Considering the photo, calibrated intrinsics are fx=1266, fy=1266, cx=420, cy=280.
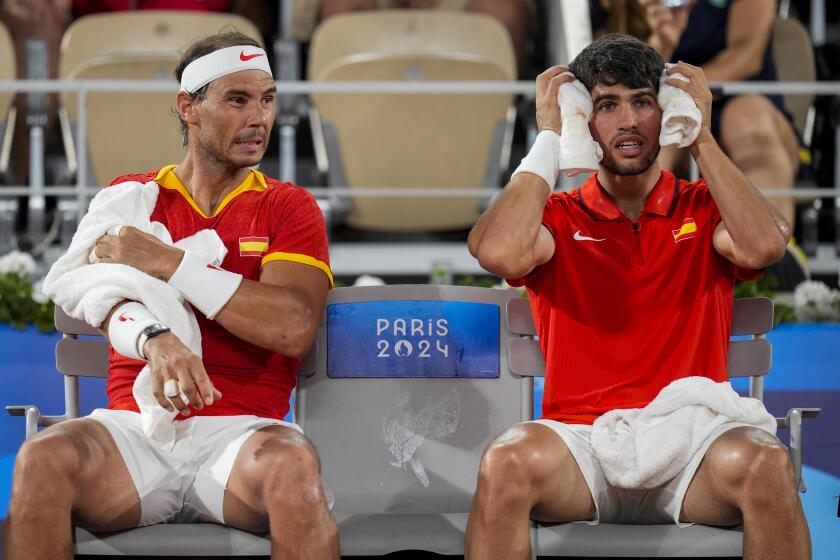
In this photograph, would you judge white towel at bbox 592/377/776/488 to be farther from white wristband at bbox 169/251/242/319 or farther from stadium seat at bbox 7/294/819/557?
white wristband at bbox 169/251/242/319

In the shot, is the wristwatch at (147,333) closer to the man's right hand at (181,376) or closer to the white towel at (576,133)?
the man's right hand at (181,376)

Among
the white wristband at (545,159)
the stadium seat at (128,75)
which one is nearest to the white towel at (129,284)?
the white wristband at (545,159)

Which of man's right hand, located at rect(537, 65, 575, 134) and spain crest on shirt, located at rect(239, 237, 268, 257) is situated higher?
man's right hand, located at rect(537, 65, 575, 134)

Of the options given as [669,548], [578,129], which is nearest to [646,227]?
[578,129]

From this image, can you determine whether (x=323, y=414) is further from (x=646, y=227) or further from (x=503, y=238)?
(x=646, y=227)

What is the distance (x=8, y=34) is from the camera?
5.45 metres

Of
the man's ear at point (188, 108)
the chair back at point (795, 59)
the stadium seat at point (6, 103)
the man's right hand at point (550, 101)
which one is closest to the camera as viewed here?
the man's right hand at point (550, 101)

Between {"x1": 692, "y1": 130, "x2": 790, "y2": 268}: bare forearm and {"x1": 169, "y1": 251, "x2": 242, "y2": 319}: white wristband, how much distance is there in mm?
1046

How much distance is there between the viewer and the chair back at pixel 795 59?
5480 millimetres

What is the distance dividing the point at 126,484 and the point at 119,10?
3746 mm

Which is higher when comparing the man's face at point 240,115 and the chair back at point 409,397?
the man's face at point 240,115

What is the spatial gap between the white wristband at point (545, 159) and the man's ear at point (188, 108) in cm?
77

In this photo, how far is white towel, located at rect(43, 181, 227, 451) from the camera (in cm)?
262

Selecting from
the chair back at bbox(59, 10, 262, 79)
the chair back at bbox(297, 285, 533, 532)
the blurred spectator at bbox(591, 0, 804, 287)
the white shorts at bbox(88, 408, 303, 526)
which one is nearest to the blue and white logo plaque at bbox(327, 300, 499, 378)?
the chair back at bbox(297, 285, 533, 532)
